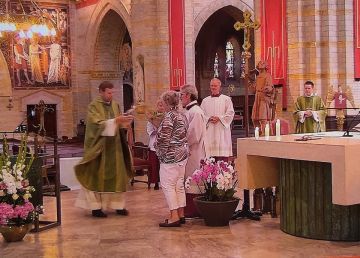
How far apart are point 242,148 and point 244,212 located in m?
1.18

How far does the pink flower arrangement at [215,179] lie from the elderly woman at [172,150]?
0.20 metres

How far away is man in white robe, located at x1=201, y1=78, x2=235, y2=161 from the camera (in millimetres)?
8754

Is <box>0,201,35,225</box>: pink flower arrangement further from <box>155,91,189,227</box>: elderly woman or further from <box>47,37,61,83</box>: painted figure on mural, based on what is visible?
<box>47,37,61,83</box>: painted figure on mural

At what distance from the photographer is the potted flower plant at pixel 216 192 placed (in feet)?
23.7

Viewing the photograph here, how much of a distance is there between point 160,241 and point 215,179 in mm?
1025

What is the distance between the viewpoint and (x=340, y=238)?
636 cm

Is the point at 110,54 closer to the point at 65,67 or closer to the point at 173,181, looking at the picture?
the point at 65,67

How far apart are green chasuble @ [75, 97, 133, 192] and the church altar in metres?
1.97

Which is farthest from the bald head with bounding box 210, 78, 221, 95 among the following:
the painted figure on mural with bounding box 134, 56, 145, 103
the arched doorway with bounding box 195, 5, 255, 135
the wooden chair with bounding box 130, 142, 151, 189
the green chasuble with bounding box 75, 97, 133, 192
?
the arched doorway with bounding box 195, 5, 255, 135

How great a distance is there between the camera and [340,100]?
41.6 ft

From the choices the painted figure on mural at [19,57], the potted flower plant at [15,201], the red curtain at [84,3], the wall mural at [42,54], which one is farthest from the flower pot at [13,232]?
the red curtain at [84,3]

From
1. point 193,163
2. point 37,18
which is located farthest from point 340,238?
point 37,18

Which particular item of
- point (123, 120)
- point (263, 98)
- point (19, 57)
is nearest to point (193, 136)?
point (123, 120)

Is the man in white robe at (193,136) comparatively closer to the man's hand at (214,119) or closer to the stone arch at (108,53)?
the man's hand at (214,119)
